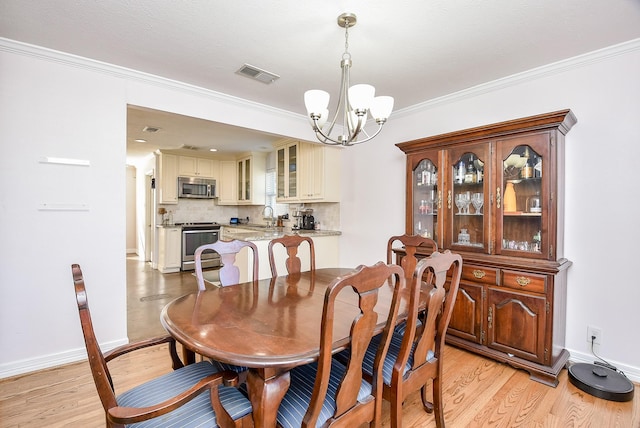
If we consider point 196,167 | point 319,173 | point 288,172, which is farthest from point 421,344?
point 196,167

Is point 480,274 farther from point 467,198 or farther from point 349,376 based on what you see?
point 349,376

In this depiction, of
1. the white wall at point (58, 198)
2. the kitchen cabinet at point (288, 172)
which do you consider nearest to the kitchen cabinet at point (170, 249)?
the kitchen cabinet at point (288, 172)

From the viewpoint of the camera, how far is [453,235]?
281cm

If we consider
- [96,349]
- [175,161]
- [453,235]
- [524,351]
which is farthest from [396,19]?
[175,161]

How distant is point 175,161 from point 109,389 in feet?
19.1

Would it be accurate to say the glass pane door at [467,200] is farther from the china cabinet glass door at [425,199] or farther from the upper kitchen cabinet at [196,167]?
the upper kitchen cabinet at [196,167]

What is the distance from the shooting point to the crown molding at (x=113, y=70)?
223cm

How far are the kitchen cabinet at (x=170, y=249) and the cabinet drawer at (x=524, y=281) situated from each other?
18.1ft

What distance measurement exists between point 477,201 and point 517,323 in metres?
1.02

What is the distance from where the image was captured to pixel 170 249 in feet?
19.2

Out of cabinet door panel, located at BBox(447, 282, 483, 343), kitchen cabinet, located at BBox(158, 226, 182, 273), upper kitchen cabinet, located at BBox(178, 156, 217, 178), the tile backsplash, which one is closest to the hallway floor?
kitchen cabinet, located at BBox(158, 226, 182, 273)

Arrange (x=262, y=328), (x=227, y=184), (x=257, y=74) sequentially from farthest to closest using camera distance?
(x=227, y=184), (x=257, y=74), (x=262, y=328)

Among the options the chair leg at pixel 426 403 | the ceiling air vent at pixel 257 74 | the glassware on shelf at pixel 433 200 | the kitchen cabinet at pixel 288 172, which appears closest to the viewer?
the chair leg at pixel 426 403

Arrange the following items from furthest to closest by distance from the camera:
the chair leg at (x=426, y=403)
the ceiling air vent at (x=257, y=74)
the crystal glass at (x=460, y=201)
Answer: the crystal glass at (x=460, y=201) → the ceiling air vent at (x=257, y=74) → the chair leg at (x=426, y=403)
